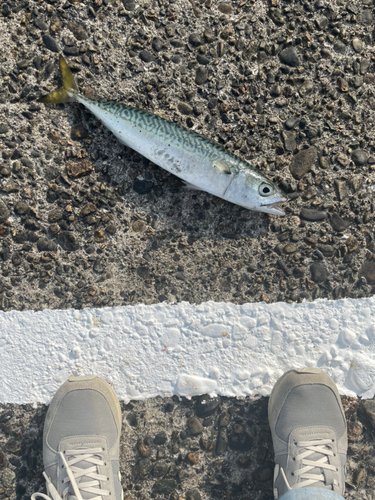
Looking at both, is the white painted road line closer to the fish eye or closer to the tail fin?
the fish eye

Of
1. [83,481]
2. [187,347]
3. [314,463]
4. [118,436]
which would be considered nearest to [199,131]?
[187,347]

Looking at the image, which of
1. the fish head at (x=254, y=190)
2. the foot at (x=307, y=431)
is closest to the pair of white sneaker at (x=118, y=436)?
the foot at (x=307, y=431)

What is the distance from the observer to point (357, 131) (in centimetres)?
251

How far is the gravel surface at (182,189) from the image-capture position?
243 centimetres

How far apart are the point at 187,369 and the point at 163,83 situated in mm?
2010

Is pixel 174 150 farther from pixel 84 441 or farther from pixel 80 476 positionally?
pixel 80 476

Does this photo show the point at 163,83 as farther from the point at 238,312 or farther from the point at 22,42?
the point at 238,312

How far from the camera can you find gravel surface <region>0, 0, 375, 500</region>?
95.7 inches

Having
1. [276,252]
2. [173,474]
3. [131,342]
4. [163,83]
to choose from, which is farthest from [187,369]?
[163,83]

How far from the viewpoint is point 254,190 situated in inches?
88.0

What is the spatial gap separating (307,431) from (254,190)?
1.73m

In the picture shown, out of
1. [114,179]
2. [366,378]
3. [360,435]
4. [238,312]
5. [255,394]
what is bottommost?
[360,435]

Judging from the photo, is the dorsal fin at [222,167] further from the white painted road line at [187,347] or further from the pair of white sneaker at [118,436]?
the pair of white sneaker at [118,436]

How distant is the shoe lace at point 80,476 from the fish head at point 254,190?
1.96 m
